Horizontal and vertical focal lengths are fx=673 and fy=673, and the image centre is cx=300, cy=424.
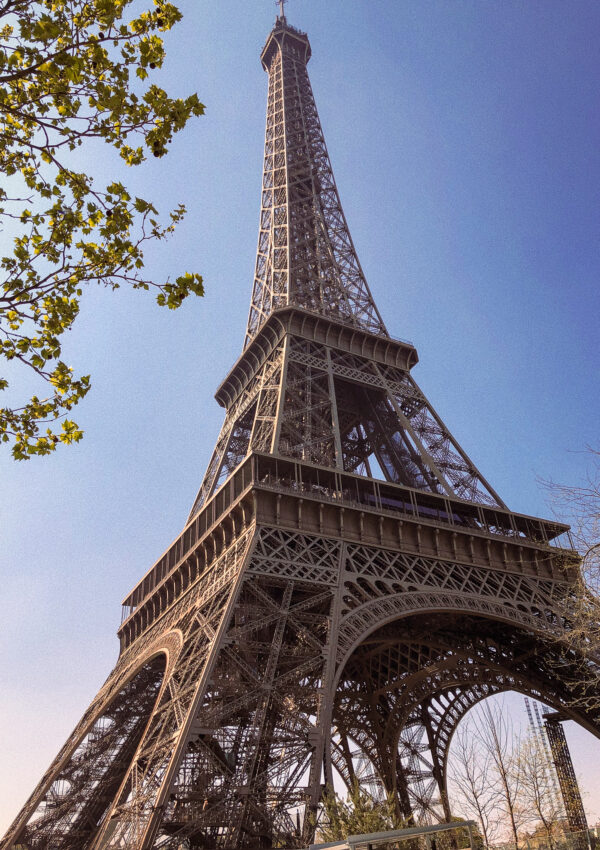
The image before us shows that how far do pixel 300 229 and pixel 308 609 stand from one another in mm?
28880

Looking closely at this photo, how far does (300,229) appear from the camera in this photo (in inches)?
1789

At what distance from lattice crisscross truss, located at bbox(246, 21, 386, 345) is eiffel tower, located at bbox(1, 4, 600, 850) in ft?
0.72

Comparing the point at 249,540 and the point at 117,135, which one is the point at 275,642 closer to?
the point at 249,540

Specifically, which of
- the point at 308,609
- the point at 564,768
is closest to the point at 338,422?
the point at 308,609

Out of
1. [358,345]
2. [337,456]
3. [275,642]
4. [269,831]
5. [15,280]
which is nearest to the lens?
[15,280]

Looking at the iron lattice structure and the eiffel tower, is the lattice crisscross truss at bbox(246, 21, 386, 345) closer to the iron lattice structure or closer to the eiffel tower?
the eiffel tower

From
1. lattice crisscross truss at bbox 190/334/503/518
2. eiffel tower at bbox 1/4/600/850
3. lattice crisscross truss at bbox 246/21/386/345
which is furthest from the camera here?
lattice crisscross truss at bbox 246/21/386/345

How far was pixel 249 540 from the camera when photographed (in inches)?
936

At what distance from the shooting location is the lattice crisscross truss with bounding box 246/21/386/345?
4109cm

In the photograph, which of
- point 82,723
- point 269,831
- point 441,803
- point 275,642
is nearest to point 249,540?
point 275,642

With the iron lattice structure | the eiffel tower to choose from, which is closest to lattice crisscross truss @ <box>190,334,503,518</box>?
the eiffel tower

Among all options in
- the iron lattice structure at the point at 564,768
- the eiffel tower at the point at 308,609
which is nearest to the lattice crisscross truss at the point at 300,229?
Result: the eiffel tower at the point at 308,609

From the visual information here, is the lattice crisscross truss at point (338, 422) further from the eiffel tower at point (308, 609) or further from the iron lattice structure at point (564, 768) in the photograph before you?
the iron lattice structure at point (564, 768)

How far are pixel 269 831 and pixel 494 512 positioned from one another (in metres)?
17.4
